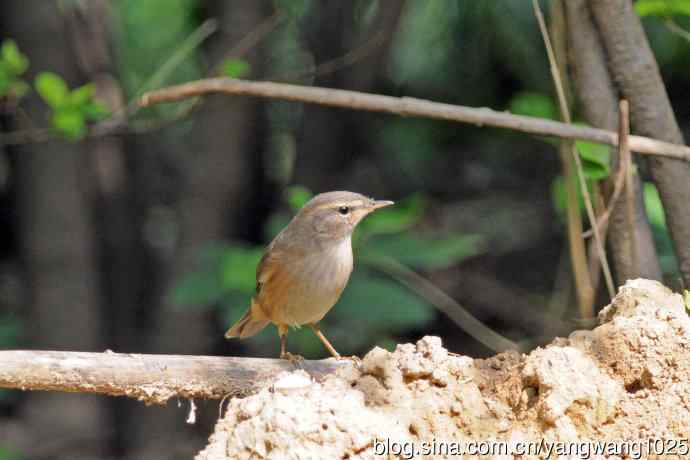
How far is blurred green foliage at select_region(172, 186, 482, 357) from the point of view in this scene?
18.6 feet

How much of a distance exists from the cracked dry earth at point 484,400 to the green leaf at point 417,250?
288cm

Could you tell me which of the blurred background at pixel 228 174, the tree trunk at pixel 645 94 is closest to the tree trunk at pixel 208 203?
the blurred background at pixel 228 174

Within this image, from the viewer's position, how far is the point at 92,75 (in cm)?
743

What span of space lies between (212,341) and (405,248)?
6.94ft

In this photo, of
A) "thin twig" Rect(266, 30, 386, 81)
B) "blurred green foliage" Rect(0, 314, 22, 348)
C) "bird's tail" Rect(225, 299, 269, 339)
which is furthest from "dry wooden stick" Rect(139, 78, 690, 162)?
"blurred green foliage" Rect(0, 314, 22, 348)

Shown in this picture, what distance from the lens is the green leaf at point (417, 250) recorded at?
581 centimetres

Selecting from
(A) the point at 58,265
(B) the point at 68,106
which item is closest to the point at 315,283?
(B) the point at 68,106

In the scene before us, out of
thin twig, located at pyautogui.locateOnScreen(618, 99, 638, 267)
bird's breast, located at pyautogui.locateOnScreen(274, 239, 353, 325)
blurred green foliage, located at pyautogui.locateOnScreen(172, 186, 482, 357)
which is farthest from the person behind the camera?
blurred green foliage, located at pyautogui.locateOnScreen(172, 186, 482, 357)

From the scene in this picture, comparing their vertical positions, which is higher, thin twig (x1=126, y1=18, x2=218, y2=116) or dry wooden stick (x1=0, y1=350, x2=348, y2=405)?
thin twig (x1=126, y1=18, x2=218, y2=116)

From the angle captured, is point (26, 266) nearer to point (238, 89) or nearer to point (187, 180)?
point (187, 180)

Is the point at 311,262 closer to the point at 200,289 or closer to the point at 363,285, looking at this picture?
the point at 363,285

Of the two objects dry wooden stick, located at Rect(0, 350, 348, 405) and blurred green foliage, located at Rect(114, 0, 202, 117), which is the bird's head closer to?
dry wooden stick, located at Rect(0, 350, 348, 405)

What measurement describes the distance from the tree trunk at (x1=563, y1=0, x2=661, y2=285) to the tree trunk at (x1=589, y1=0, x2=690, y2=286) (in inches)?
1.7

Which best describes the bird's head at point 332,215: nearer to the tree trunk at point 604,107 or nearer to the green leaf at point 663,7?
the tree trunk at point 604,107
